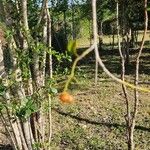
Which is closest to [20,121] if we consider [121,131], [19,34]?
[19,34]

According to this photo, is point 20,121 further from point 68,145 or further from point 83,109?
point 83,109

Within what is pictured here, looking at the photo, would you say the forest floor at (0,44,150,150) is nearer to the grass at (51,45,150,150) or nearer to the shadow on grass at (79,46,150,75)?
the grass at (51,45,150,150)

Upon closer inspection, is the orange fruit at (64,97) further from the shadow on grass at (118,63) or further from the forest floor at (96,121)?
the shadow on grass at (118,63)

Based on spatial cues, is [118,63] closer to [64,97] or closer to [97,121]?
[97,121]

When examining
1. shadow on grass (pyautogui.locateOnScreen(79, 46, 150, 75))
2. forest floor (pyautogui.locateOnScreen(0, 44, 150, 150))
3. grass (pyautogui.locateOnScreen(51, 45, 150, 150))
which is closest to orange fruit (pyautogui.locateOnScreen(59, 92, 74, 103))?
forest floor (pyautogui.locateOnScreen(0, 44, 150, 150))

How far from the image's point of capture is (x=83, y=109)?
47.0 feet

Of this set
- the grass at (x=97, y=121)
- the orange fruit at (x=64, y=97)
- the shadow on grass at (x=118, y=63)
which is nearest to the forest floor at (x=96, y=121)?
the grass at (x=97, y=121)

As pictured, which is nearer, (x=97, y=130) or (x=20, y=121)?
(x=20, y=121)

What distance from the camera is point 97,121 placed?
13.2 metres

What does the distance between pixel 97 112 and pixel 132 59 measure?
12845 millimetres

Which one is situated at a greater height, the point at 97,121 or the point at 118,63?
the point at 118,63

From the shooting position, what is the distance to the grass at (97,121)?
11.5 meters

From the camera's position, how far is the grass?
11537mm

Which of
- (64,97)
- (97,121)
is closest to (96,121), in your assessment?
(97,121)
